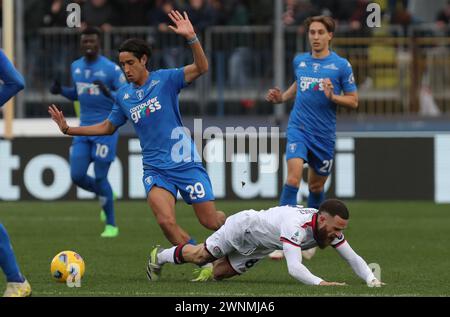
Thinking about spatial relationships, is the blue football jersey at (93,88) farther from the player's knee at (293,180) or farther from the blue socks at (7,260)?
the blue socks at (7,260)

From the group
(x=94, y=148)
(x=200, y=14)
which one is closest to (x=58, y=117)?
(x=94, y=148)

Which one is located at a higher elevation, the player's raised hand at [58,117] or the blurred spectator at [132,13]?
the blurred spectator at [132,13]

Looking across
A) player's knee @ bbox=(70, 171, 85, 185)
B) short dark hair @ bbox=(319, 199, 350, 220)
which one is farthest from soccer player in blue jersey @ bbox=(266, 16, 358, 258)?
player's knee @ bbox=(70, 171, 85, 185)

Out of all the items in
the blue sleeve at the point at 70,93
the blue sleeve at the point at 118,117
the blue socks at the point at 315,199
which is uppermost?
the blue sleeve at the point at 70,93

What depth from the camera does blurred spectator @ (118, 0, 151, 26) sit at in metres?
25.5

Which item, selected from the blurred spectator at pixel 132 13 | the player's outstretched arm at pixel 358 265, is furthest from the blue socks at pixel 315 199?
the blurred spectator at pixel 132 13

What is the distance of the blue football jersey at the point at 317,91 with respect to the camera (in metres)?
14.5

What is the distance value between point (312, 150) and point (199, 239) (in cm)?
237

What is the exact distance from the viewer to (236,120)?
24312mm

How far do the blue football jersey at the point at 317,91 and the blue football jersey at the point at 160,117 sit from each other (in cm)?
244

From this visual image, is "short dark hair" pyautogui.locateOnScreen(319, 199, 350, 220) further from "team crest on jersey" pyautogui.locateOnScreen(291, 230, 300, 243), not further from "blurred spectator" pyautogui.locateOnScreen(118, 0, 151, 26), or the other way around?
"blurred spectator" pyautogui.locateOnScreen(118, 0, 151, 26)
